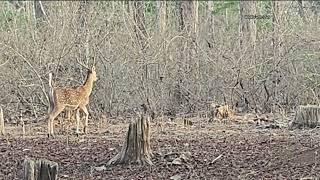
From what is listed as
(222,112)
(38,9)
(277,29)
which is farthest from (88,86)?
(38,9)

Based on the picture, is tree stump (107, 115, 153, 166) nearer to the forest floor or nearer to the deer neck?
the forest floor

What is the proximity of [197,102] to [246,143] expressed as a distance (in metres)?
5.24

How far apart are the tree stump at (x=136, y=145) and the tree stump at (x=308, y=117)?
→ 12.9 feet

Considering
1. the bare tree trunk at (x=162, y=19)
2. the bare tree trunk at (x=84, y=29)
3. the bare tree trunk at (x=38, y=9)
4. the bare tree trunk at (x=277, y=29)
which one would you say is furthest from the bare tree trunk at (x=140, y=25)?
the bare tree trunk at (x=38, y=9)

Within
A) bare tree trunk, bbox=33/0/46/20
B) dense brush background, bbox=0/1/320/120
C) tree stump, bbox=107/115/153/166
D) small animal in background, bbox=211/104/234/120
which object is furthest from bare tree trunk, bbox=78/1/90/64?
tree stump, bbox=107/115/153/166

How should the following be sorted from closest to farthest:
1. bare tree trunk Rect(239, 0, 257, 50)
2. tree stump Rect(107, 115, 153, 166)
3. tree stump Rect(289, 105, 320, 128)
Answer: tree stump Rect(107, 115, 153, 166) < tree stump Rect(289, 105, 320, 128) < bare tree trunk Rect(239, 0, 257, 50)

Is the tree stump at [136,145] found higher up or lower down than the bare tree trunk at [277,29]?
lower down

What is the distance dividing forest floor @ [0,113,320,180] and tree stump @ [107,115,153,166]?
150 mm

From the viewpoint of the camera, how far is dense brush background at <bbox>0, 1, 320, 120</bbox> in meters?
16.6

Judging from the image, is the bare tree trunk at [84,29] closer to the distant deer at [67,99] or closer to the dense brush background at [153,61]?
the dense brush background at [153,61]

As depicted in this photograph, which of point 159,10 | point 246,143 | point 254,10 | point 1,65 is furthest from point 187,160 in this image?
point 254,10

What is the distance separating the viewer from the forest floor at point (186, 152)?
9789 millimetres

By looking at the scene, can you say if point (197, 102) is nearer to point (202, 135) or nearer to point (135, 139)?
point (202, 135)

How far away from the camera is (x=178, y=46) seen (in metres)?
17.8
